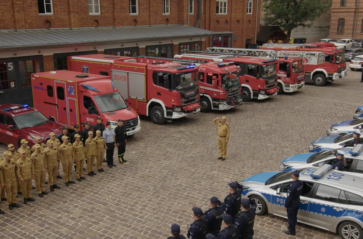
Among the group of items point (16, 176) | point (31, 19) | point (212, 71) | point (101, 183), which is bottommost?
point (101, 183)

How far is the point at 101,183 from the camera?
1200cm

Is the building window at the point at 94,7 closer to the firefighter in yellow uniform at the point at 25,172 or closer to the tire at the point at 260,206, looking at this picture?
the firefighter in yellow uniform at the point at 25,172

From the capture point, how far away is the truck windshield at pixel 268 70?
899 inches

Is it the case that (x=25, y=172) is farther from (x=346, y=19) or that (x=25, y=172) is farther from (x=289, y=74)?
(x=346, y=19)

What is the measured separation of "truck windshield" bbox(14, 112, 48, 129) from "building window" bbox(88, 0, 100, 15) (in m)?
13.4

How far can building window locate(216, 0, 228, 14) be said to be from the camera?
3959 cm

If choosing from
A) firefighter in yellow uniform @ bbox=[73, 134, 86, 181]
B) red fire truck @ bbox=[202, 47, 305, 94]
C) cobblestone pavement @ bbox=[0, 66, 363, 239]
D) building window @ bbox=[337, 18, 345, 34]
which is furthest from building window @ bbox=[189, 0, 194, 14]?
building window @ bbox=[337, 18, 345, 34]

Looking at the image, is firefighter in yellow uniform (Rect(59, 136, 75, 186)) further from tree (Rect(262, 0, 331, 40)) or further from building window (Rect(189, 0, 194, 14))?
tree (Rect(262, 0, 331, 40))

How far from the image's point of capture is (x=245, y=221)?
24.3ft

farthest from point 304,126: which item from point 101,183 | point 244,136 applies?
point 101,183

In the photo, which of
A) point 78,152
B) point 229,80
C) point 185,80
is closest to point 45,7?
point 185,80

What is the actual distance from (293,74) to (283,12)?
22.5m

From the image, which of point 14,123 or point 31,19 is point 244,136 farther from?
point 31,19

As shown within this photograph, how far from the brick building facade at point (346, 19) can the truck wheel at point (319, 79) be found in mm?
29471
